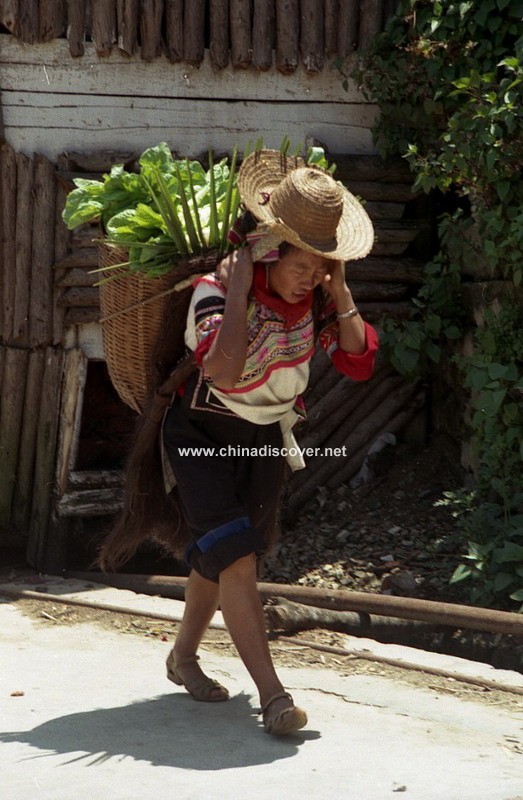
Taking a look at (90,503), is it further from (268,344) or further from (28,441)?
(268,344)

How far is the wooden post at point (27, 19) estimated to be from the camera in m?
6.02

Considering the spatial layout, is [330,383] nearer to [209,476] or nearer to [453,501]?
[453,501]

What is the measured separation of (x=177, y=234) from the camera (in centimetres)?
384

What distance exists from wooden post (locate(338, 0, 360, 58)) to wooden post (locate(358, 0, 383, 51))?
0.04 meters

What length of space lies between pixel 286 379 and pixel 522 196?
2237 millimetres

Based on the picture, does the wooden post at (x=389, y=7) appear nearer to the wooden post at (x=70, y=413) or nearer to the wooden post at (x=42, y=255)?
the wooden post at (x=42, y=255)

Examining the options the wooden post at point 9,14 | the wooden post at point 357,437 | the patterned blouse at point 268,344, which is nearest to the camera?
the patterned blouse at point 268,344

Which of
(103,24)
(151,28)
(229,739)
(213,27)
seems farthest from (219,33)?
(229,739)

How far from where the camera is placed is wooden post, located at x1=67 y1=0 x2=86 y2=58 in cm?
607

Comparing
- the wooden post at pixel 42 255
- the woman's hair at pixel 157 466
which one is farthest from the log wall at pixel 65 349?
the woman's hair at pixel 157 466

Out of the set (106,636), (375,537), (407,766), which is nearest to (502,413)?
(375,537)

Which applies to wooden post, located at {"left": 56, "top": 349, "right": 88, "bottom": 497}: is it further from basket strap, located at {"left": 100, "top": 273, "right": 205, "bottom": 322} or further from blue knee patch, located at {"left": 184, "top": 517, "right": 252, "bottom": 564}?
blue knee patch, located at {"left": 184, "top": 517, "right": 252, "bottom": 564}

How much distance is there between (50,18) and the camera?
6.06m

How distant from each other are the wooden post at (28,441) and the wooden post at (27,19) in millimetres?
1661
